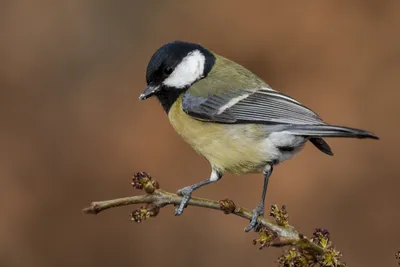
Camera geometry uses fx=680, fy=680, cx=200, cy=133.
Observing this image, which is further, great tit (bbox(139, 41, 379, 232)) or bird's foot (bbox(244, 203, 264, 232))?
great tit (bbox(139, 41, 379, 232))

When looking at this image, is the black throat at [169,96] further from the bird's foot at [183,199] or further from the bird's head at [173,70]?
the bird's foot at [183,199]

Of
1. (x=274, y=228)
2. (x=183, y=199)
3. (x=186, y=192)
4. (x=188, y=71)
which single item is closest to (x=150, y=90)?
(x=188, y=71)

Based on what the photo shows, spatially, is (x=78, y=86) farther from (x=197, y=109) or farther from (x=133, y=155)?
(x=197, y=109)

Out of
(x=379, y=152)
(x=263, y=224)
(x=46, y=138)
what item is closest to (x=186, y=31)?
(x=46, y=138)

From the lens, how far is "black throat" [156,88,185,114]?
3570 millimetres

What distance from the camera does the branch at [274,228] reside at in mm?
2316

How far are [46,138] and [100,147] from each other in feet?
1.81

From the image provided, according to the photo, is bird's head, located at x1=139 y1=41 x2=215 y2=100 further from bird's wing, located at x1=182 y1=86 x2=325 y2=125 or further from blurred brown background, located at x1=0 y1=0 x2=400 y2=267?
blurred brown background, located at x1=0 y1=0 x2=400 y2=267

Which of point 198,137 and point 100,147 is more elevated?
point 198,137

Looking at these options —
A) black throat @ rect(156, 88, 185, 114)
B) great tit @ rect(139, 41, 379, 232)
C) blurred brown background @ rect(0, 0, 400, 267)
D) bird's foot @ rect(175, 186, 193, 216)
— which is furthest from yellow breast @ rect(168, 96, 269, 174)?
blurred brown background @ rect(0, 0, 400, 267)

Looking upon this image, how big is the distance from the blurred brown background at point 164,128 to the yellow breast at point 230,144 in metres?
2.73

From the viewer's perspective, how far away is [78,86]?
7.04 meters

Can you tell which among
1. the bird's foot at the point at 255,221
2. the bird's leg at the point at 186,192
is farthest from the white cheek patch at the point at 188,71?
the bird's foot at the point at 255,221

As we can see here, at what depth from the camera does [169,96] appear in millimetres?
3600
